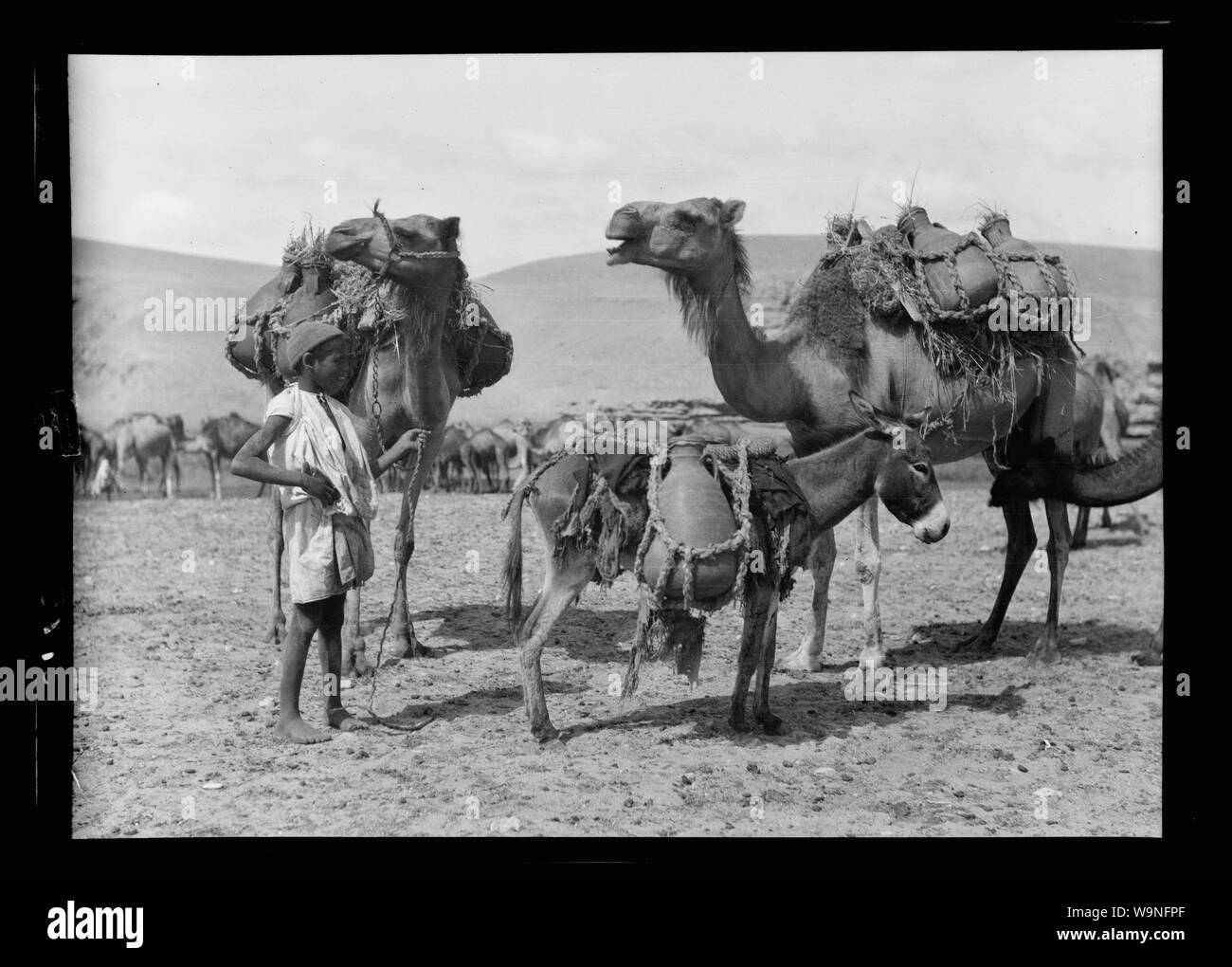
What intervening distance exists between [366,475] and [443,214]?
66.5 inches

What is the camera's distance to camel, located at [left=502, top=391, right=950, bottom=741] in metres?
6.38

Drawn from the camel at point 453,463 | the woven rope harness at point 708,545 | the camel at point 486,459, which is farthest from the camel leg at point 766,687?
the camel at point 453,463

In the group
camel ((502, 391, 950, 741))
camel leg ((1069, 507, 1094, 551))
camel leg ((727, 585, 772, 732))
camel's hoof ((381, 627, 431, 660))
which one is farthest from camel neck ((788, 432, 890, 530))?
camel leg ((1069, 507, 1094, 551))

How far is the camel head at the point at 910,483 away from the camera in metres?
6.49

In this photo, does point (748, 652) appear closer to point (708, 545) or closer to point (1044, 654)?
point (708, 545)

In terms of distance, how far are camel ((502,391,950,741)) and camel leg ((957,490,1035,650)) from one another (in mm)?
1936

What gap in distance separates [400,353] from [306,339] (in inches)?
48.9

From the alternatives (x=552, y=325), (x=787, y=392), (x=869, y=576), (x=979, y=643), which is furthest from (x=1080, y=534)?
(x=552, y=325)

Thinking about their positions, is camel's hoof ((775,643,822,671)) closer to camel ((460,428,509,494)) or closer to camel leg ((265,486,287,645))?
camel leg ((265,486,287,645))

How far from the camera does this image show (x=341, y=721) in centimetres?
661

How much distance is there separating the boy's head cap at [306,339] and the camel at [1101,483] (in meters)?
4.36

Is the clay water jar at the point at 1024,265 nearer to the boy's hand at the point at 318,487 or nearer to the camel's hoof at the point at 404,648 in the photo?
the boy's hand at the point at 318,487
